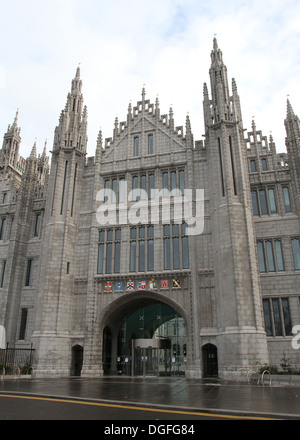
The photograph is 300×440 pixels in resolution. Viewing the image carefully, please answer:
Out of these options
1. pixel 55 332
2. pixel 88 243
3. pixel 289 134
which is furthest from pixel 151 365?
pixel 289 134

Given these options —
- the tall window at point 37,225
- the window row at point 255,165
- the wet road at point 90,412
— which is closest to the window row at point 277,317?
the window row at point 255,165

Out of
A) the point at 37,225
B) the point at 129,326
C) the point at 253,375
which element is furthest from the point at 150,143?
the point at 253,375

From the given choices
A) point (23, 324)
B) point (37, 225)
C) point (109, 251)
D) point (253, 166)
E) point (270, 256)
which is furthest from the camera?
point (37, 225)

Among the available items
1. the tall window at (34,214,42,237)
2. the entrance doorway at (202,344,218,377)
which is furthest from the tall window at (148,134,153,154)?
the entrance doorway at (202,344,218,377)

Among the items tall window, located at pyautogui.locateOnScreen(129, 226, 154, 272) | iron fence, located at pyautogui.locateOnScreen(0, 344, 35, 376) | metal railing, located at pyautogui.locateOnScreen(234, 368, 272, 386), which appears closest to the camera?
metal railing, located at pyautogui.locateOnScreen(234, 368, 272, 386)

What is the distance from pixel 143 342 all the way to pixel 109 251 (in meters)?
8.06

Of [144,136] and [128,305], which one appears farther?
[144,136]

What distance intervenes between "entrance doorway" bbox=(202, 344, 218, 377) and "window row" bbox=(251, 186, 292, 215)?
37.8 feet

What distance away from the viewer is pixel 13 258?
33469 millimetres

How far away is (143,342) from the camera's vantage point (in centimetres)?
2819

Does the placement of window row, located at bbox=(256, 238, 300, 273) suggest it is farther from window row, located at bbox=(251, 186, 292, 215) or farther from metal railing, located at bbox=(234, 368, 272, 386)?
metal railing, located at bbox=(234, 368, 272, 386)

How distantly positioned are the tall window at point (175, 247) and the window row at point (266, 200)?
640cm

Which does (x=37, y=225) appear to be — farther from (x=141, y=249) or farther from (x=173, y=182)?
(x=173, y=182)

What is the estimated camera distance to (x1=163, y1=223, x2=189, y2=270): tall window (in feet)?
93.6
